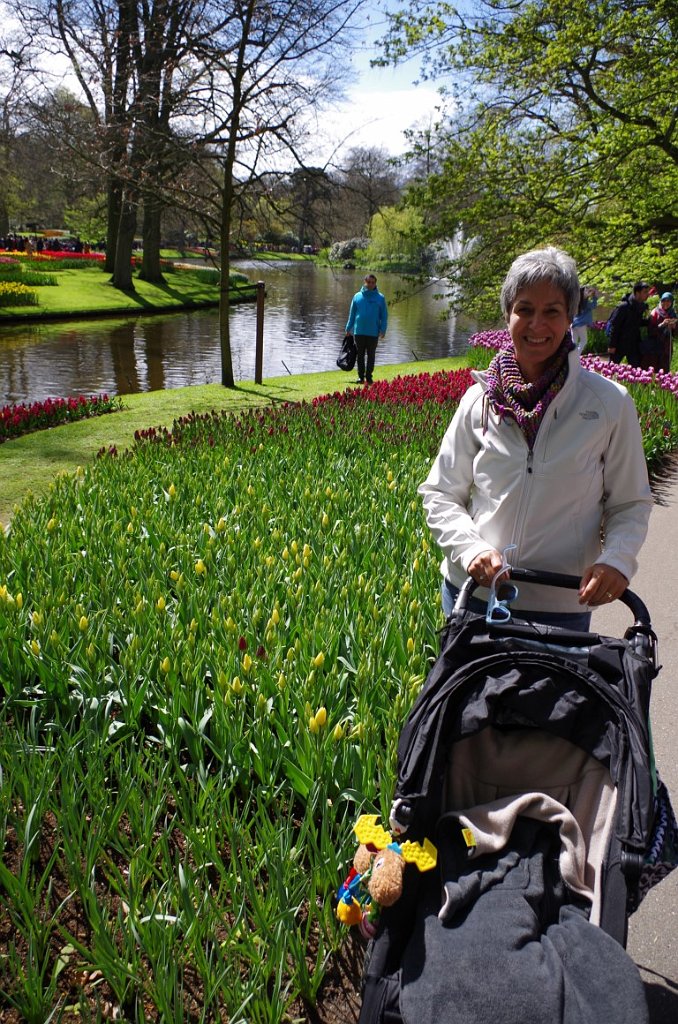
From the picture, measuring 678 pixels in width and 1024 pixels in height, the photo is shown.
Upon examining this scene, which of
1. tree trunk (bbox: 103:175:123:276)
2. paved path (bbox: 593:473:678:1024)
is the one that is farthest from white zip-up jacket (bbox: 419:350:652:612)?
tree trunk (bbox: 103:175:123:276)

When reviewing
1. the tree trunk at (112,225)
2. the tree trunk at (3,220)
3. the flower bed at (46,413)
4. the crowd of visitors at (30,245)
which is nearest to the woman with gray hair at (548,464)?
the flower bed at (46,413)

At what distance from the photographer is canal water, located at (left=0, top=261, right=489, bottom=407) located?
52.3ft

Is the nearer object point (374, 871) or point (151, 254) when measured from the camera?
point (374, 871)

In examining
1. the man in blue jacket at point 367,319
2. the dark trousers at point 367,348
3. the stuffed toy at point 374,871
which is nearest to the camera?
the stuffed toy at point 374,871

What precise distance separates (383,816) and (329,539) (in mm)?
2081

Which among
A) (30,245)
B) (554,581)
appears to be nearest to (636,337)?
(554,581)

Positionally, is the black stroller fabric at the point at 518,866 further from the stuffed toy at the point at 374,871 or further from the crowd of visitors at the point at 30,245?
the crowd of visitors at the point at 30,245

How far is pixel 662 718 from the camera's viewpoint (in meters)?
3.53

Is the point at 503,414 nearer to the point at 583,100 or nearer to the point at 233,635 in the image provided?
the point at 233,635

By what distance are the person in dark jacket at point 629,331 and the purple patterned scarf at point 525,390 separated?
10513mm

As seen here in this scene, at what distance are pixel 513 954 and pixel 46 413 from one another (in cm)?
985

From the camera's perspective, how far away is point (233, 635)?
3051 millimetres

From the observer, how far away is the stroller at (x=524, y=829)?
1432 millimetres

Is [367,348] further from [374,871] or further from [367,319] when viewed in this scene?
[374,871]
